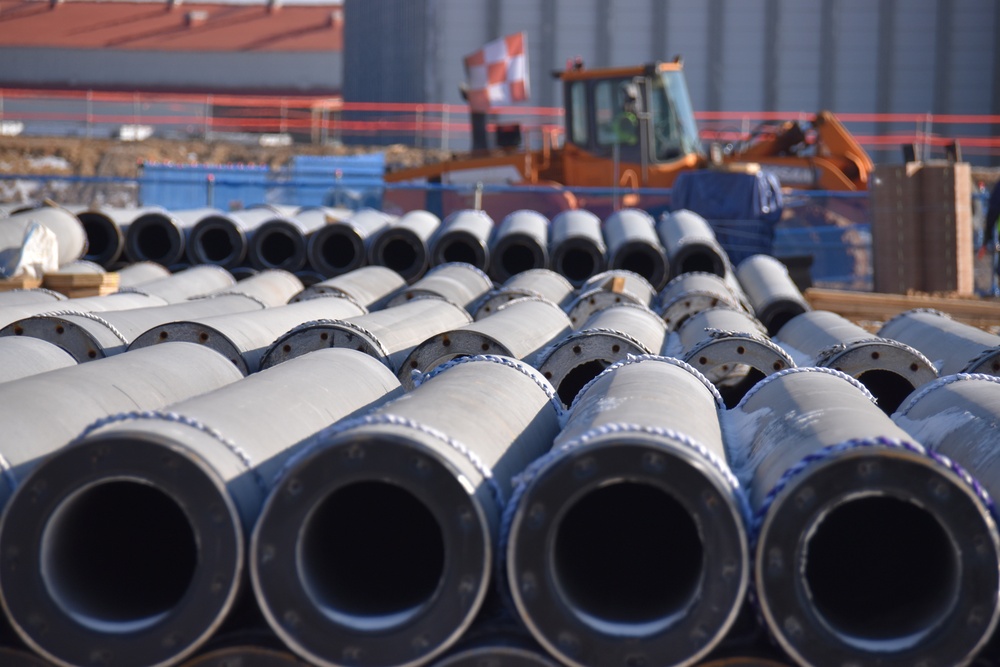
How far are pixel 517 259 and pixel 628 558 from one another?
7.42m

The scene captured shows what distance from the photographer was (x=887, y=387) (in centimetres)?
595

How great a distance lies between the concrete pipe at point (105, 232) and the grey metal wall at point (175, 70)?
A: 34803 millimetres

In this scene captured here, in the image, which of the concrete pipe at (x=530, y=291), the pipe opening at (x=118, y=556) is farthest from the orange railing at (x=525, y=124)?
the pipe opening at (x=118, y=556)

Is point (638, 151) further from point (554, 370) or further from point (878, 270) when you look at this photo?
point (554, 370)

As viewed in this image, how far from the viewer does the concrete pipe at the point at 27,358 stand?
441 centimetres

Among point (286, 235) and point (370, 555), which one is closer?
point (370, 555)

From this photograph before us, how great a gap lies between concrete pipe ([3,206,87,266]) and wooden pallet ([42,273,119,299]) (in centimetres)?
103

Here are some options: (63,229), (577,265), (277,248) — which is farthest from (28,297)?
(577,265)

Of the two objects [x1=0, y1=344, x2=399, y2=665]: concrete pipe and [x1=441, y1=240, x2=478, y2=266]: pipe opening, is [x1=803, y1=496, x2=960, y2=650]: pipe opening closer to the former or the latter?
[x1=0, y1=344, x2=399, y2=665]: concrete pipe

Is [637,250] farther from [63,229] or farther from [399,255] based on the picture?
[63,229]

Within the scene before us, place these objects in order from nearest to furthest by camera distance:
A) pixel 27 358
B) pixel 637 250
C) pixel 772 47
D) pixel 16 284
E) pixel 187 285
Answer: pixel 27 358, pixel 16 284, pixel 187 285, pixel 637 250, pixel 772 47

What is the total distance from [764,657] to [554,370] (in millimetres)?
2603

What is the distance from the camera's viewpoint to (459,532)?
2996 mm

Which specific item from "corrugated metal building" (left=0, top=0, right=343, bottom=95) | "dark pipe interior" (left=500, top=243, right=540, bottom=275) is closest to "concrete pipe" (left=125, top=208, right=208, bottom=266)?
"dark pipe interior" (left=500, top=243, right=540, bottom=275)
